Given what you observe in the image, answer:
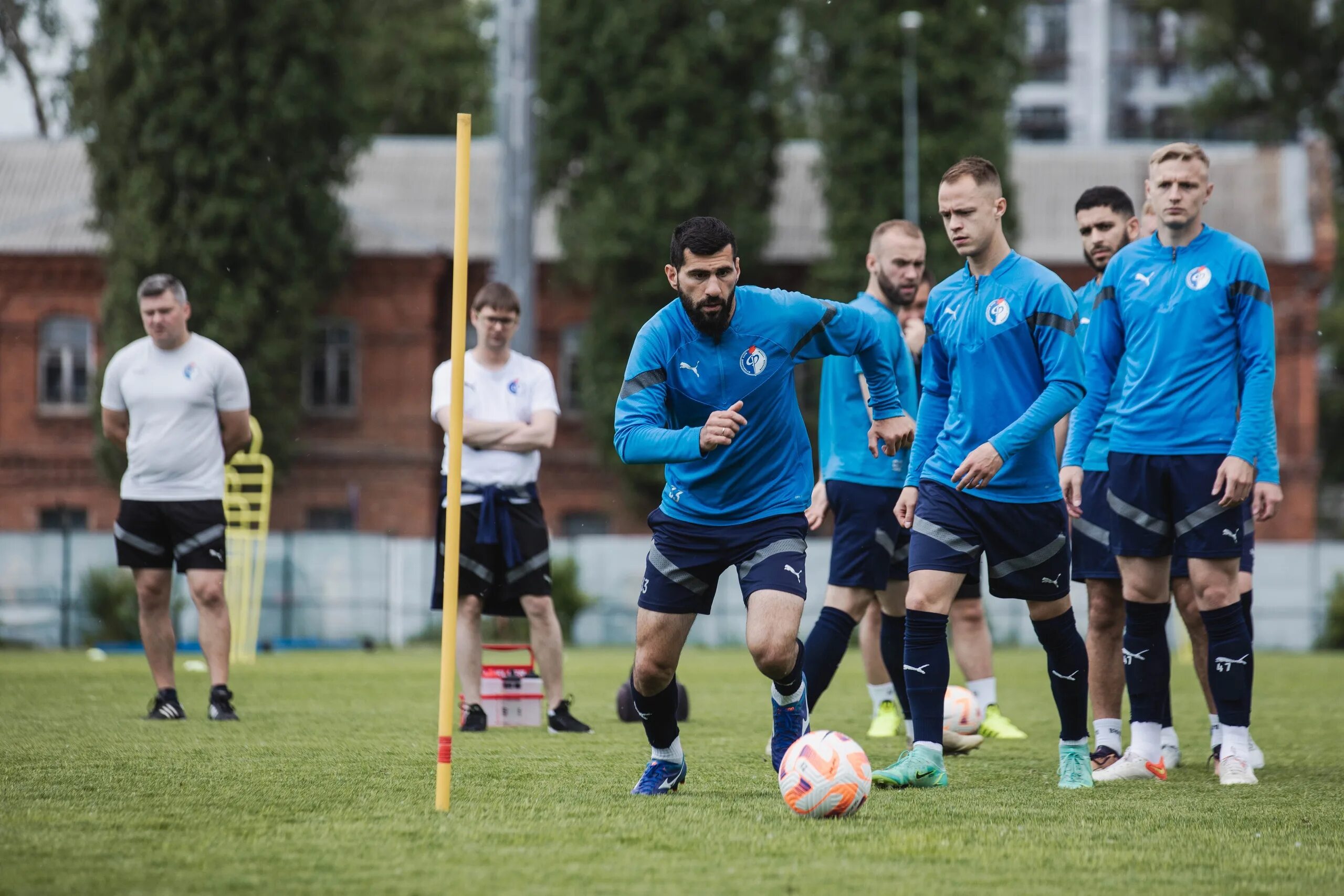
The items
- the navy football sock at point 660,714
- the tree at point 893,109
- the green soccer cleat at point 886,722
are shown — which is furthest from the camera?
the tree at point 893,109

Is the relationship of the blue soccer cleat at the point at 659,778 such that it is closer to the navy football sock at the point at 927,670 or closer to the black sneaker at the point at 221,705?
the navy football sock at the point at 927,670

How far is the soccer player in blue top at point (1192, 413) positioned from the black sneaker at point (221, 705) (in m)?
5.07

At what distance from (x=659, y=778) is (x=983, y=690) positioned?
3315mm

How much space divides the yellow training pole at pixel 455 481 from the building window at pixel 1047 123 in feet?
270

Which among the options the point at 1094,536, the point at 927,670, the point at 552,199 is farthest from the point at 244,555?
the point at 552,199

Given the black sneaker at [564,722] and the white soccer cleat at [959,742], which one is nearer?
the white soccer cleat at [959,742]

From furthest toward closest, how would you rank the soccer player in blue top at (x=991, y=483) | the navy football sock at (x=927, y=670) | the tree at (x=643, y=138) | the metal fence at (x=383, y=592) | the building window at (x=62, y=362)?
the building window at (x=62, y=362)
the tree at (x=643, y=138)
the metal fence at (x=383, y=592)
the navy football sock at (x=927, y=670)
the soccer player in blue top at (x=991, y=483)

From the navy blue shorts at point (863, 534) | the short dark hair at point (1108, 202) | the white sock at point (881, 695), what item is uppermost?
the short dark hair at point (1108, 202)

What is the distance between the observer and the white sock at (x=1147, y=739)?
705 cm

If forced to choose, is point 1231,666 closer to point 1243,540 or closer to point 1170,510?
point 1170,510

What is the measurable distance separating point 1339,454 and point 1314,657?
33.5 m

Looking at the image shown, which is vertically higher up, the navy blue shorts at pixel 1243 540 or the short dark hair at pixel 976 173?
the short dark hair at pixel 976 173

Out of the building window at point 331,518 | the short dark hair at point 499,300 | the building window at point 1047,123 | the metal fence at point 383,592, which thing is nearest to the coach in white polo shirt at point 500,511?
the short dark hair at point 499,300

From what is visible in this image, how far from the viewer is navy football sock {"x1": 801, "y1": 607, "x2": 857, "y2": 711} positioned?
25.5 ft
